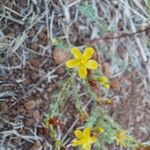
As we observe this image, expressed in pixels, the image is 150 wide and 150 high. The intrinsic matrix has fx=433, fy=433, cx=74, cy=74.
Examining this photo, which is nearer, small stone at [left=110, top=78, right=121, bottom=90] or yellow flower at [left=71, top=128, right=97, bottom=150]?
yellow flower at [left=71, top=128, right=97, bottom=150]

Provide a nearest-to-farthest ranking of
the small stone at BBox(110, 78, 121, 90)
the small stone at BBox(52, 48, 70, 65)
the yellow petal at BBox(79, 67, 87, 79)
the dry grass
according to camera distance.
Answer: the yellow petal at BBox(79, 67, 87, 79)
the dry grass
the small stone at BBox(52, 48, 70, 65)
the small stone at BBox(110, 78, 121, 90)

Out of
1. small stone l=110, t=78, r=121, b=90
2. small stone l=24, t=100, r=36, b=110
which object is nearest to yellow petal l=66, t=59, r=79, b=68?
small stone l=24, t=100, r=36, b=110

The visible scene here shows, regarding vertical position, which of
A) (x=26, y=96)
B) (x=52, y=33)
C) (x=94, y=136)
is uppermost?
(x=52, y=33)

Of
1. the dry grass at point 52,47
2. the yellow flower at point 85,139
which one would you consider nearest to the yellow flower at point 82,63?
the dry grass at point 52,47

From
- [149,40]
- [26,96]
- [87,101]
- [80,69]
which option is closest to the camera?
[80,69]

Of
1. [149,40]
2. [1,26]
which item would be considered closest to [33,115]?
[1,26]

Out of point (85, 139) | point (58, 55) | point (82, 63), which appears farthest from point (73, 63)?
point (85, 139)

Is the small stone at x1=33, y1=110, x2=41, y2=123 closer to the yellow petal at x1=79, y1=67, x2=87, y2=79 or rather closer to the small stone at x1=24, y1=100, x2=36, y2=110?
the small stone at x1=24, y1=100, x2=36, y2=110

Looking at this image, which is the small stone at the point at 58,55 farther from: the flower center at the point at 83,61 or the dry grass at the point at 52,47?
the flower center at the point at 83,61

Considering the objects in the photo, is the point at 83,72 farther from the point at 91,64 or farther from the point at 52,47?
the point at 52,47

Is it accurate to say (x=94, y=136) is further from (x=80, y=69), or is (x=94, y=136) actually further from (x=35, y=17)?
(x=35, y=17)

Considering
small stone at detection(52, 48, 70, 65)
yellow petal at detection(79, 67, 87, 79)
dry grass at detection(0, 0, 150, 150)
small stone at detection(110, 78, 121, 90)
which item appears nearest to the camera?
Answer: yellow petal at detection(79, 67, 87, 79)
